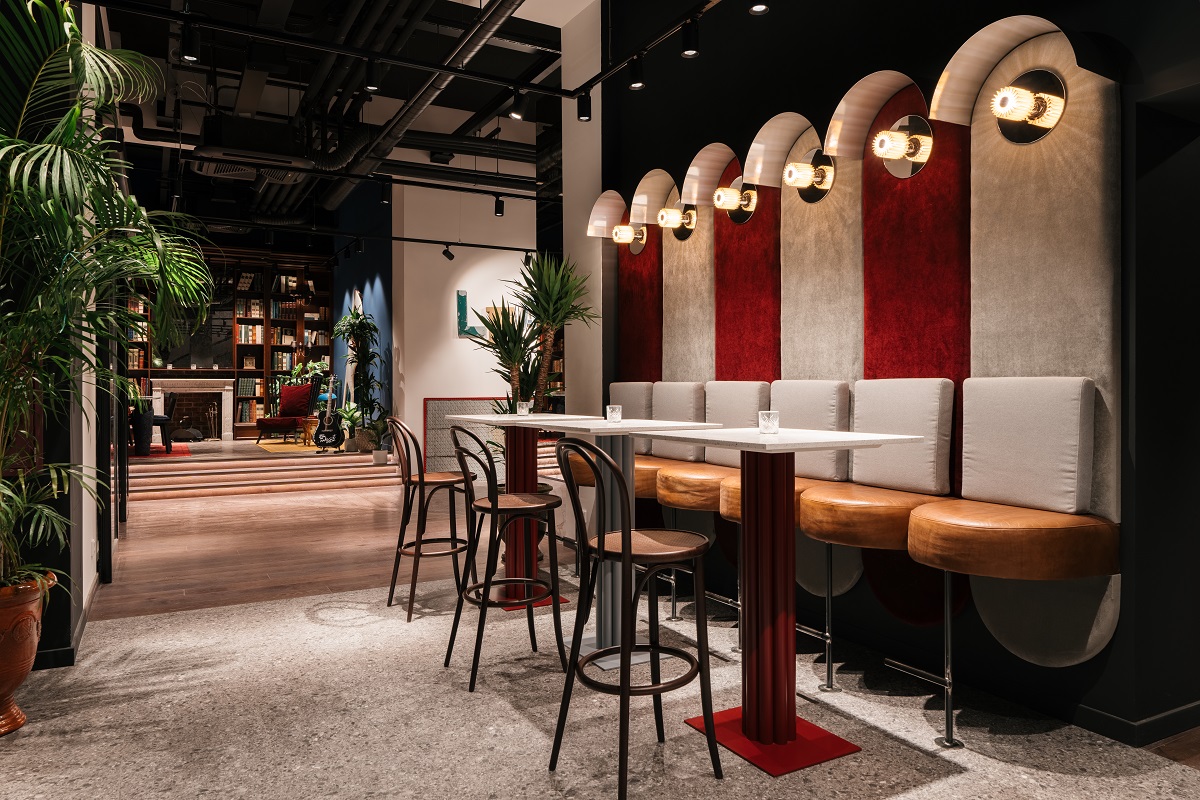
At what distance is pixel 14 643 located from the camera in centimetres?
270

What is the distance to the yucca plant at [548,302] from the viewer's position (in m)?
5.58

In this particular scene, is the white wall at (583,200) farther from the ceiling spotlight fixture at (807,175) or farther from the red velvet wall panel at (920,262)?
the red velvet wall panel at (920,262)

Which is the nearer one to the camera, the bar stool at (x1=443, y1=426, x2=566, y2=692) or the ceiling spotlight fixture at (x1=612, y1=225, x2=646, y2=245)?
the bar stool at (x1=443, y1=426, x2=566, y2=692)

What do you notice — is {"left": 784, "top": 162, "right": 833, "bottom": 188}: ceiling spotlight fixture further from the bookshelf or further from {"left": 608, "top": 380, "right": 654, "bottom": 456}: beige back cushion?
the bookshelf

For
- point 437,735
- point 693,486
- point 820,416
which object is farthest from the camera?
point 693,486

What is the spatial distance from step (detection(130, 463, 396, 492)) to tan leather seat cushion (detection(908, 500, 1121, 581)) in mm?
8388

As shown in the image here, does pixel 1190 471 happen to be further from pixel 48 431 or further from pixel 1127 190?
pixel 48 431

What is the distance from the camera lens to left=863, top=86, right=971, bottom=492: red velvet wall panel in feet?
11.1

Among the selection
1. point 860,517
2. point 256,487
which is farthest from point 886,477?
point 256,487

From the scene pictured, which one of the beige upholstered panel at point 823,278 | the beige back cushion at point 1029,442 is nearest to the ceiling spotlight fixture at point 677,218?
the beige upholstered panel at point 823,278

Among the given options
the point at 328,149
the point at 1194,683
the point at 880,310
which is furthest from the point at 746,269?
the point at 328,149

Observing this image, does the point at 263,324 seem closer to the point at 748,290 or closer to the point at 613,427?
the point at 748,290

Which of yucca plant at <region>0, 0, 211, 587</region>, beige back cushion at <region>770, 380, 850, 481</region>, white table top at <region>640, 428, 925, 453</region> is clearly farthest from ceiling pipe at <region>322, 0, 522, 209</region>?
white table top at <region>640, 428, 925, 453</region>

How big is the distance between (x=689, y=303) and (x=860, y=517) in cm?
243
